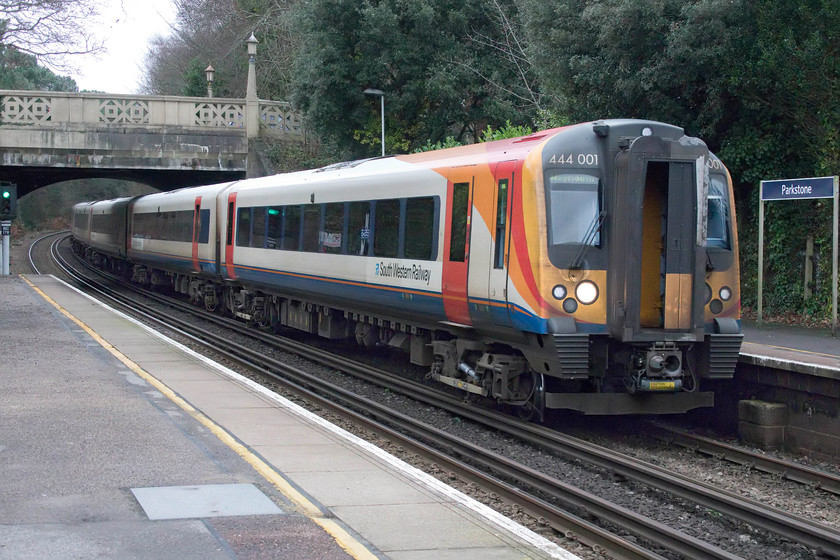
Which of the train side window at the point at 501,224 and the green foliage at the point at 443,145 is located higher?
the green foliage at the point at 443,145

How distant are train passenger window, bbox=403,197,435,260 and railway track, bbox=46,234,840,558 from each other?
192cm

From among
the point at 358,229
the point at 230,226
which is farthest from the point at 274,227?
the point at 358,229

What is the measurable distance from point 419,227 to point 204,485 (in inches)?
225

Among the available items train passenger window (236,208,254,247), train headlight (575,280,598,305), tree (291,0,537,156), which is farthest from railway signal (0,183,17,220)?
train headlight (575,280,598,305)

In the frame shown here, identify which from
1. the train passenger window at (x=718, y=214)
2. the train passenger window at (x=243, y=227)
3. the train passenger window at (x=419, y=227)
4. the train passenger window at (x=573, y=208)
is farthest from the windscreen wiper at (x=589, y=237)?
the train passenger window at (x=243, y=227)

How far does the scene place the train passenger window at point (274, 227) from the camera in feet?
56.1

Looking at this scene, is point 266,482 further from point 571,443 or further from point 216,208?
point 216,208

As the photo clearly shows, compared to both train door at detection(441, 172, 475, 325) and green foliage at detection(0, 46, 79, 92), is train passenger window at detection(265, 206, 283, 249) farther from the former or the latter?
train door at detection(441, 172, 475, 325)

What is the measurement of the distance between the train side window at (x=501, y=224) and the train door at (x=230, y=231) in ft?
36.3

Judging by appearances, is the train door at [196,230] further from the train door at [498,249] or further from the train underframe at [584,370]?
the train door at [498,249]

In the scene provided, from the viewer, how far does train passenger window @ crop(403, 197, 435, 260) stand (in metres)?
11.5

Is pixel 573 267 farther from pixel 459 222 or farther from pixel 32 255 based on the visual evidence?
pixel 32 255

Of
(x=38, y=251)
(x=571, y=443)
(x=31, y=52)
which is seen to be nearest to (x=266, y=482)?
(x=571, y=443)

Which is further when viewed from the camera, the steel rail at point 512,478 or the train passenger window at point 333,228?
the train passenger window at point 333,228
